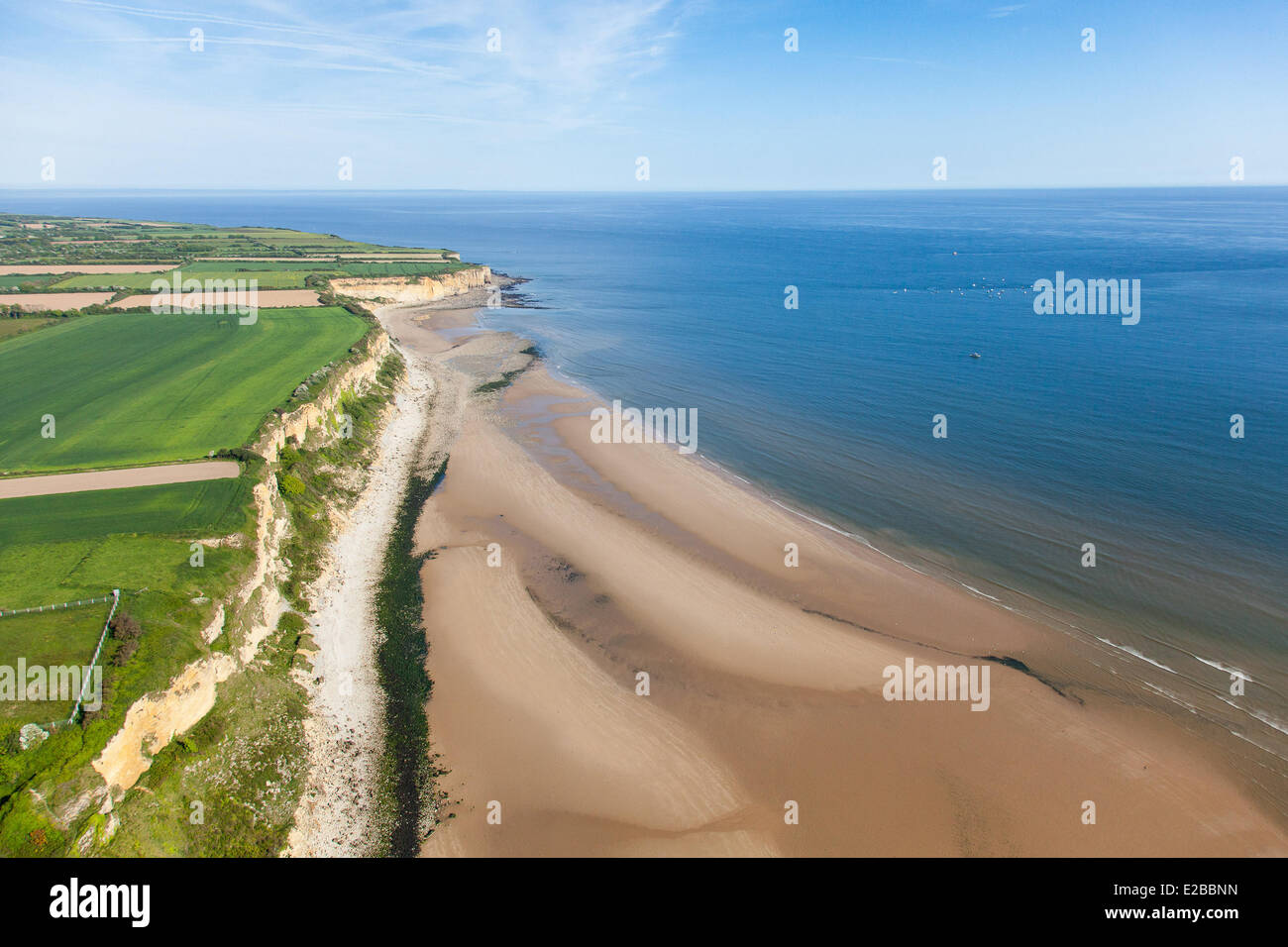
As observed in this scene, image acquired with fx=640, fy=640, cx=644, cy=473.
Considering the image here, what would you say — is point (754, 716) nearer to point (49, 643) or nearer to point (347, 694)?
point (347, 694)

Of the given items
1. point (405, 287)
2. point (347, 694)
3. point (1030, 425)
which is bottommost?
point (347, 694)

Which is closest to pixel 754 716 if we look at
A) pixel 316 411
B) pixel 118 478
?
pixel 118 478

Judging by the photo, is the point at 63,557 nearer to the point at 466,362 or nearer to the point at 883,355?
the point at 466,362

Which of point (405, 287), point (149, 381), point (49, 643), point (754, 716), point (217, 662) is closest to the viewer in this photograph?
point (49, 643)

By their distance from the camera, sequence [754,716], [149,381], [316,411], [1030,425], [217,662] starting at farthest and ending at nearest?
1. [1030,425]
2. [149,381]
3. [316,411]
4. [754,716]
5. [217,662]

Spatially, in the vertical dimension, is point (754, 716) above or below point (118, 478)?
below

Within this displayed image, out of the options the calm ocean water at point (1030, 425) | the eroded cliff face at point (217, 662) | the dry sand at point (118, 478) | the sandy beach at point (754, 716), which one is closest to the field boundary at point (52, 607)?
the eroded cliff face at point (217, 662)

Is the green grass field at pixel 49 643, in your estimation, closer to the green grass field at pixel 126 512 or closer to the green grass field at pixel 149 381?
the green grass field at pixel 126 512
